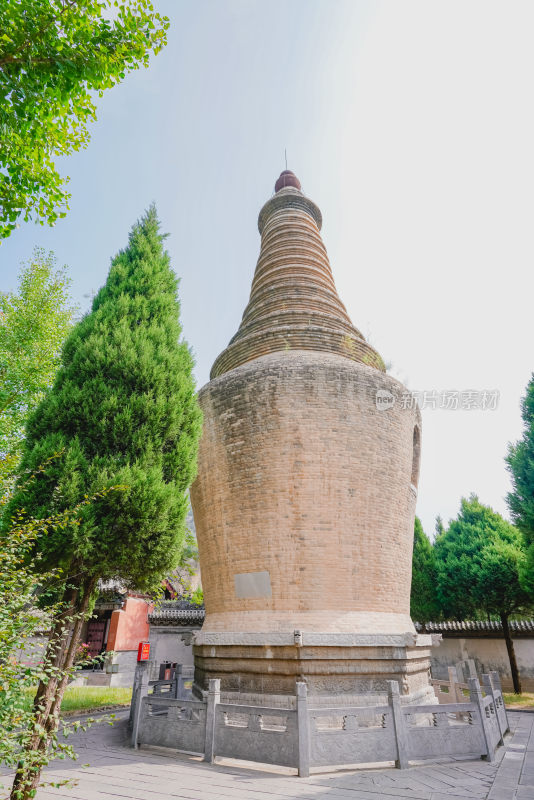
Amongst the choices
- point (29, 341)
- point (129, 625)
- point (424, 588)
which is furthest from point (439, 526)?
point (29, 341)

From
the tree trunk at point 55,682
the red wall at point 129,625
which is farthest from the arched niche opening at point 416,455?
the red wall at point 129,625

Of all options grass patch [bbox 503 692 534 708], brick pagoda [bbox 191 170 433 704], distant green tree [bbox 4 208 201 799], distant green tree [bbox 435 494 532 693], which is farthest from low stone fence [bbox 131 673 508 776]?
distant green tree [bbox 435 494 532 693]

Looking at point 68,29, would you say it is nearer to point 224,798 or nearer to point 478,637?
point 224,798

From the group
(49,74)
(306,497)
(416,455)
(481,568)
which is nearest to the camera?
(49,74)

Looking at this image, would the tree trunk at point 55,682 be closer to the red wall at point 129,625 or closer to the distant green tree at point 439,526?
the red wall at point 129,625

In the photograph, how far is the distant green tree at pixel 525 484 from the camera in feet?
46.3

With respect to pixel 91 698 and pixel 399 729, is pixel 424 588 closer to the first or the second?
pixel 91 698

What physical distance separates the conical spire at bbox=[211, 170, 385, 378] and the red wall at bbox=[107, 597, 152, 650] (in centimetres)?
1135

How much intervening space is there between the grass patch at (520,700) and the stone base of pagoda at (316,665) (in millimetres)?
8815

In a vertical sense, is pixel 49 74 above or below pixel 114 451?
above

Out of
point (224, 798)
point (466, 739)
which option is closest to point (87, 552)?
point (224, 798)

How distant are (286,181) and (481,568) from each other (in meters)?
20.1

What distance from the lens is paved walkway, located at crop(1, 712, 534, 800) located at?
195 inches

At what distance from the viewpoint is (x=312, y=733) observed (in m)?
5.83
